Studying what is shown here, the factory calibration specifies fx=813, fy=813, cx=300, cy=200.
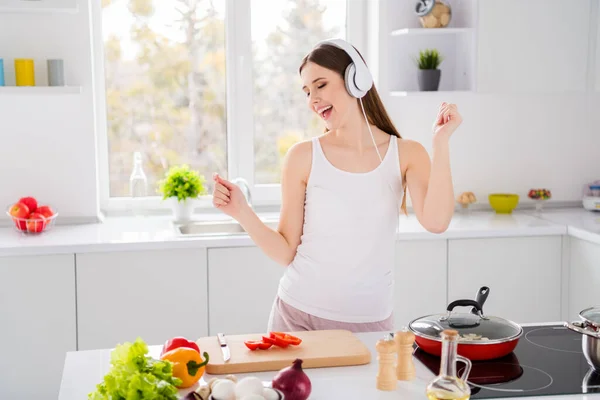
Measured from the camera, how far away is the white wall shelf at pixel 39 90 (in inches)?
125

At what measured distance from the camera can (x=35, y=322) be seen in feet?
9.91

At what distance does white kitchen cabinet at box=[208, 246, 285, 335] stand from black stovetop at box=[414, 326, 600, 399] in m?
1.37

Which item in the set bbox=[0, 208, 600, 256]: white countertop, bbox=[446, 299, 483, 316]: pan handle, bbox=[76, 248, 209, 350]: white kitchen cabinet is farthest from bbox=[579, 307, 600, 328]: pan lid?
bbox=[76, 248, 209, 350]: white kitchen cabinet

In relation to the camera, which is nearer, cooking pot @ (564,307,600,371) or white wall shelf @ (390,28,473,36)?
cooking pot @ (564,307,600,371)

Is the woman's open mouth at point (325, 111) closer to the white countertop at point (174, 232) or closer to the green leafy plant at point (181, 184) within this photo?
the white countertop at point (174, 232)

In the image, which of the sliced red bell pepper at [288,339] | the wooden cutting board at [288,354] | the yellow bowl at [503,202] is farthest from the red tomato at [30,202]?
the yellow bowl at [503,202]

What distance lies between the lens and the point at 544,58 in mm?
3564

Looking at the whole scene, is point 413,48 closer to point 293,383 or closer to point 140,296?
point 140,296

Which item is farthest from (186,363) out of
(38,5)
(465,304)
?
(38,5)

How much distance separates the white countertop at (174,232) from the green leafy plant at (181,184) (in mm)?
136

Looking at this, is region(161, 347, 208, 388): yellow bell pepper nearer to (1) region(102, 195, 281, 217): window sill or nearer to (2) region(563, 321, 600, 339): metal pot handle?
(2) region(563, 321, 600, 339): metal pot handle

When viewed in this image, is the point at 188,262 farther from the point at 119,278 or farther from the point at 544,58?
the point at 544,58

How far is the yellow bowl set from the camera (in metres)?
3.75

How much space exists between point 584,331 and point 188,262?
1.75 meters
